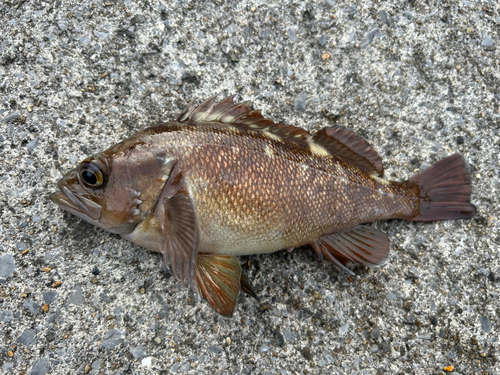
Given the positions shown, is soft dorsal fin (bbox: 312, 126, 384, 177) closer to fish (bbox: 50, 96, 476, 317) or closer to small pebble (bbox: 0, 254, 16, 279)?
fish (bbox: 50, 96, 476, 317)

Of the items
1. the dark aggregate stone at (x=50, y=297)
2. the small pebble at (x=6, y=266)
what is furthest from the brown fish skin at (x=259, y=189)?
the small pebble at (x=6, y=266)

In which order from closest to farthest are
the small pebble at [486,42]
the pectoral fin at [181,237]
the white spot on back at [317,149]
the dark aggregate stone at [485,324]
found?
the pectoral fin at [181,237]
the white spot on back at [317,149]
the dark aggregate stone at [485,324]
the small pebble at [486,42]

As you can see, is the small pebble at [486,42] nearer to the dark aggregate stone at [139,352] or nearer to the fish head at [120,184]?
the fish head at [120,184]

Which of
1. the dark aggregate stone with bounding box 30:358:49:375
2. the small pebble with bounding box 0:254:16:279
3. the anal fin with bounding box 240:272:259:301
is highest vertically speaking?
the small pebble with bounding box 0:254:16:279

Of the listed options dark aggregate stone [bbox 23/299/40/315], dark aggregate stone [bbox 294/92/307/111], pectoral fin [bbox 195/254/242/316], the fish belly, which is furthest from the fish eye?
dark aggregate stone [bbox 294/92/307/111]

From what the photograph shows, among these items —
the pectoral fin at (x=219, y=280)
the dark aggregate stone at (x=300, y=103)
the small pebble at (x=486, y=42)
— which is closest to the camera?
the pectoral fin at (x=219, y=280)

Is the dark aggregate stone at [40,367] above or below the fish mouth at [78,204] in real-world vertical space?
below

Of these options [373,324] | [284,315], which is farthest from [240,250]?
[373,324]
